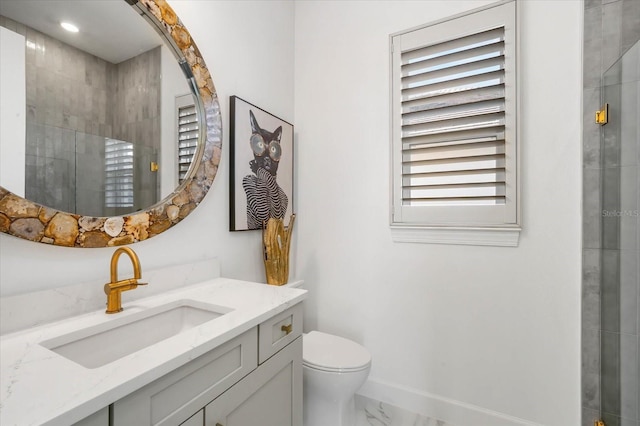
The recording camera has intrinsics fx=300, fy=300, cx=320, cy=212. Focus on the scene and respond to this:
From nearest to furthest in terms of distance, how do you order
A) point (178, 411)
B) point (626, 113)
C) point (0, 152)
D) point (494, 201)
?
point (178, 411)
point (0, 152)
point (626, 113)
point (494, 201)

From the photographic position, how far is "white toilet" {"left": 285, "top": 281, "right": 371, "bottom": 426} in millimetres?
1454

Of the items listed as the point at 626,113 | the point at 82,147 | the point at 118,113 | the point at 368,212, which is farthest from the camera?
the point at 368,212

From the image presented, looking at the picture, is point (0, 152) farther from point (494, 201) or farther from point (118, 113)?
point (494, 201)

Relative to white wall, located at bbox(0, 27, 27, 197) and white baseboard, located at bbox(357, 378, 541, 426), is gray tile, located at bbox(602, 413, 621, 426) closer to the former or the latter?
white baseboard, located at bbox(357, 378, 541, 426)

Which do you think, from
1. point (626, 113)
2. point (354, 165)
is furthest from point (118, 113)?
point (626, 113)

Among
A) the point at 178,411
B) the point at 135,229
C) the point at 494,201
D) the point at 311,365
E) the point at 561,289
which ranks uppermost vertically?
the point at 494,201

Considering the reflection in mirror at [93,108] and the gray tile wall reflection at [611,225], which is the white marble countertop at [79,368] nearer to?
the reflection in mirror at [93,108]

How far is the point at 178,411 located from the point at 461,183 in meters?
1.60

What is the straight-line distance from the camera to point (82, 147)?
1.00 m

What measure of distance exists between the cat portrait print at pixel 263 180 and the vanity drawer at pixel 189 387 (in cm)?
89

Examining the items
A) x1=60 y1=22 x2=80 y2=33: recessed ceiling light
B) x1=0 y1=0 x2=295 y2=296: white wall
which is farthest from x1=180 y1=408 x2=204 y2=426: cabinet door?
x1=60 y1=22 x2=80 y2=33: recessed ceiling light

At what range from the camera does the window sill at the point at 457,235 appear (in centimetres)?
159

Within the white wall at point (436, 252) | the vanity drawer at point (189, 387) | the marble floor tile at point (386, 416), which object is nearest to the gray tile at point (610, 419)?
the white wall at point (436, 252)

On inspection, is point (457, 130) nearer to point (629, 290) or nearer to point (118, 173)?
point (629, 290)
